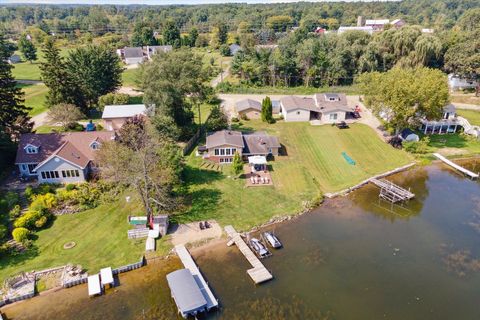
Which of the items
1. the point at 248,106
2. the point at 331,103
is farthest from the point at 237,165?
the point at 331,103

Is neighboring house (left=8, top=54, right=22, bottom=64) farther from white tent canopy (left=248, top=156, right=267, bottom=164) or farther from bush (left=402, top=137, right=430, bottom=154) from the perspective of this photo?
bush (left=402, top=137, right=430, bottom=154)

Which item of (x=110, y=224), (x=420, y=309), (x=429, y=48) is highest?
(x=429, y=48)

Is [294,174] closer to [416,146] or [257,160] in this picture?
[257,160]

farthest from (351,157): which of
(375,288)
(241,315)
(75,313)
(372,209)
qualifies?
(75,313)

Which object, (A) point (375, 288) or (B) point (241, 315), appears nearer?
(B) point (241, 315)

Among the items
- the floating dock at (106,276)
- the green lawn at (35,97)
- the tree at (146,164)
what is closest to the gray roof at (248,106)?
the tree at (146,164)

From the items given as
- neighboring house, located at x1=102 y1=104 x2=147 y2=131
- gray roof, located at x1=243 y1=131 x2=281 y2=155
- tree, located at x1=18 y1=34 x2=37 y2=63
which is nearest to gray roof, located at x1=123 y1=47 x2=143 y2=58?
tree, located at x1=18 y1=34 x2=37 y2=63

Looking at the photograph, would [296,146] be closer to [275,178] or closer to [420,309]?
[275,178]
